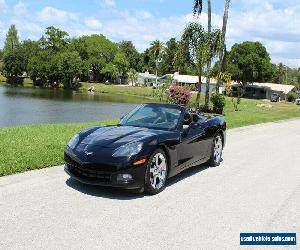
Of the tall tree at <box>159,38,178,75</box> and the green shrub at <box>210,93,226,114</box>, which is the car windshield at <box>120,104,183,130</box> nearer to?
the green shrub at <box>210,93,226,114</box>

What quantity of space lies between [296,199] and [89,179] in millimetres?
3524

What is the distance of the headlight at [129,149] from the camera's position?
6.80m

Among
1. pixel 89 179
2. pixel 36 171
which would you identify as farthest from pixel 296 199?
pixel 36 171

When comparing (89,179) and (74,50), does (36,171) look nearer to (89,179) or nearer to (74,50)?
(89,179)

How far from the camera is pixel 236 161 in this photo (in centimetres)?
1079

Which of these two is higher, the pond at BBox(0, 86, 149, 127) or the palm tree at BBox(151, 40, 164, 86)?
the palm tree at BBox(151, 40, 164, 86)

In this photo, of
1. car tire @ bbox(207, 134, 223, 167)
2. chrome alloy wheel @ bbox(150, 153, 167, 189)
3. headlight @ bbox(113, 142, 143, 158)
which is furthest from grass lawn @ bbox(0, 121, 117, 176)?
car tire @ bbox(207, 134, 223, 167)

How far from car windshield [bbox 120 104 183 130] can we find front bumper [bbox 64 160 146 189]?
4.94ft

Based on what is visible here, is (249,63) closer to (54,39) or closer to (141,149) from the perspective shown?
(54,39)

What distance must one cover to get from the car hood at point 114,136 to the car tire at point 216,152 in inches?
98.4

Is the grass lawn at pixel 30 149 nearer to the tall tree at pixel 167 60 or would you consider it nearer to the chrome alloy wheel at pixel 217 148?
the chrome alloy wheel at pixel 217 148

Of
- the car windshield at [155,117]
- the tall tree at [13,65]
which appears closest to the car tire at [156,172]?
the car windshield at [155,117]

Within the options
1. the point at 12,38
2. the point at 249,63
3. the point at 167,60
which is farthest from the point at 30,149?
the point at 12,38

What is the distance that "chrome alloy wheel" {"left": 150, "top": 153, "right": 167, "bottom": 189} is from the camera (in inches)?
284
